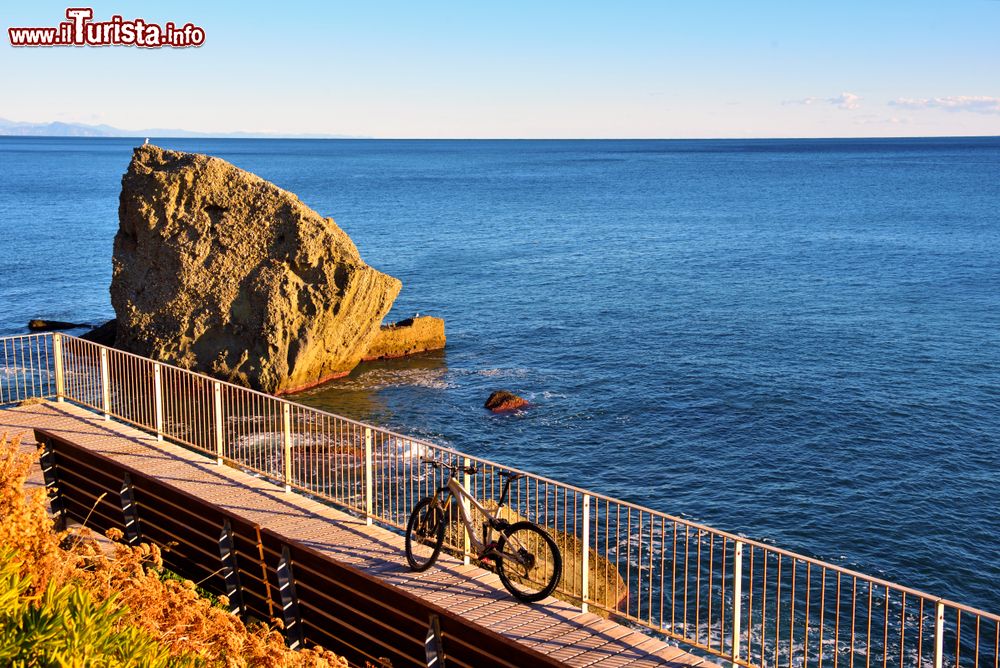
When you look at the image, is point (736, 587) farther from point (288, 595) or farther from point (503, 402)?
point (503, 402)

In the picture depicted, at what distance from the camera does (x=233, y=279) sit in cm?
3556

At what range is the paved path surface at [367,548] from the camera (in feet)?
32.7

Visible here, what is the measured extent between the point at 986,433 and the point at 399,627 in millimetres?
27398

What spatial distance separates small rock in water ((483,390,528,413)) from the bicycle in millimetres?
22096

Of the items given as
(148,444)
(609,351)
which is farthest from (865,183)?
(148,444)

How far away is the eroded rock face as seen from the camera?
35.2 meters

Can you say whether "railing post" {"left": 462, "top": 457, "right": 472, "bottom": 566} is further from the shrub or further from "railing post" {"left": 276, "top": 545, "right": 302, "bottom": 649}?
the shrub

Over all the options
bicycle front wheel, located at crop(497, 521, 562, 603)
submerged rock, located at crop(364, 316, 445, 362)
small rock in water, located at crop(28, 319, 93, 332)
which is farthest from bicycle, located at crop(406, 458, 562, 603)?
small rock in water, located at crop(28, 319, 93, 332)

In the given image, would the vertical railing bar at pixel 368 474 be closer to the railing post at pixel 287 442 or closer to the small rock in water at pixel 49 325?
the railing post at pixel 287 442

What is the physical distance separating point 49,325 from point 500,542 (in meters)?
39.9

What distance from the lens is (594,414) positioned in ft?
110

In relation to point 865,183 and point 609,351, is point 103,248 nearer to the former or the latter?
point 609,351

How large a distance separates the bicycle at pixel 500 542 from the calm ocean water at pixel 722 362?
13.8 metres

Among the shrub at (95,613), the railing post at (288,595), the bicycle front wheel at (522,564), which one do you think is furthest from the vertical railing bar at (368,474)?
the shrub at (95,613)
